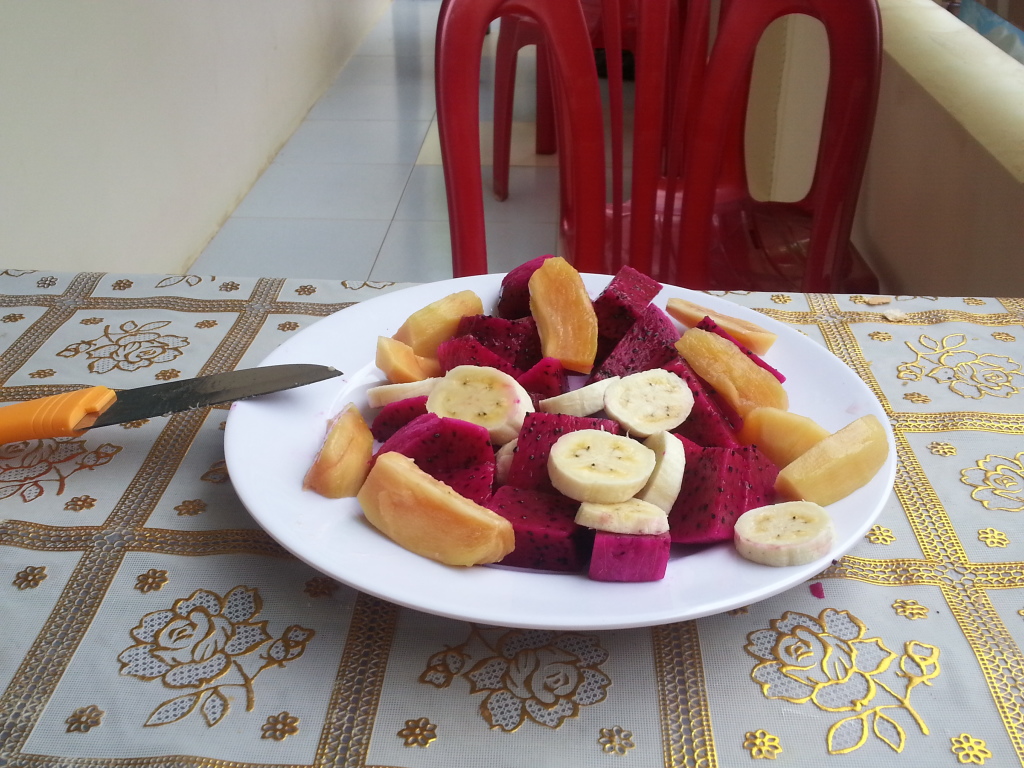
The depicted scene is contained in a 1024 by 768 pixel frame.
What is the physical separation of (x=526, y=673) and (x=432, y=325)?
384 millimetres

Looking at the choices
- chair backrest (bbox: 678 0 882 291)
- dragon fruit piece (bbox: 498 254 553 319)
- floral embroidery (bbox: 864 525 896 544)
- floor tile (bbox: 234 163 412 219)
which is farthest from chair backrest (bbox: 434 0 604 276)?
floor tile (bbox: 234 163 412 219)

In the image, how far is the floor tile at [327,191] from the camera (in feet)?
10.3

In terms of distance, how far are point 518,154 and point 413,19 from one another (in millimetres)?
2644

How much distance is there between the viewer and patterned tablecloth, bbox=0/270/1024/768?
19.8 inches

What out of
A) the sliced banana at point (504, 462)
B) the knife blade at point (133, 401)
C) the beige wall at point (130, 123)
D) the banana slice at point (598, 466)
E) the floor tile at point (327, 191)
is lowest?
the floor tile at point (327, 191)

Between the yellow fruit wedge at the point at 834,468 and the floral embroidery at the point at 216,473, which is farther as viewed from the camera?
the floral embroidery at the point at 216,473

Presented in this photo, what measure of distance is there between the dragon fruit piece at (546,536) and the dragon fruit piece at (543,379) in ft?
0.50

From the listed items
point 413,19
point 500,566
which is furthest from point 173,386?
point 413,19

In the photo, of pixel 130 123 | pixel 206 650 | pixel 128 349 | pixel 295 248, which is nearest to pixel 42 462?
pixel 128 349

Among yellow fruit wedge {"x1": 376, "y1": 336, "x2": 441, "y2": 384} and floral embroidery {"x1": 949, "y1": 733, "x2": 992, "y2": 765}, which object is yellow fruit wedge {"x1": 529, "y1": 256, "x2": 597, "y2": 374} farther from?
floral embroidery {"x1": 949, "y1": 733, "x2": 992, "y2": 765}

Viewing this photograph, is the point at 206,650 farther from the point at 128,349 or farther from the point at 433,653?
the point at 128,349

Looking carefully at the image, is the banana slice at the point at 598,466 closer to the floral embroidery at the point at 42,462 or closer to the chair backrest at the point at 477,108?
the floral embroidery at the point at 42,462

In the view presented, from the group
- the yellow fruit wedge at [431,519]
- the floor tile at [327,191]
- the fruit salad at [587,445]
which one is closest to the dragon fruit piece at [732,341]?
the fruit salad at [587,445]

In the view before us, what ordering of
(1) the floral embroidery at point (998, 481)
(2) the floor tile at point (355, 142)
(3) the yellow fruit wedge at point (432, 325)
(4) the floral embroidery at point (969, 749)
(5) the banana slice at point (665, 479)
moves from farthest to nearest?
(2) the floor tile at point (355, 142) → (3) the yellow fruit wedge at point (432, 325) → (1) the floral embroidery at point (998, 481) → (5) the banana slice at point (665, 479) → (4) the floral embroidery at point (969, 749)
